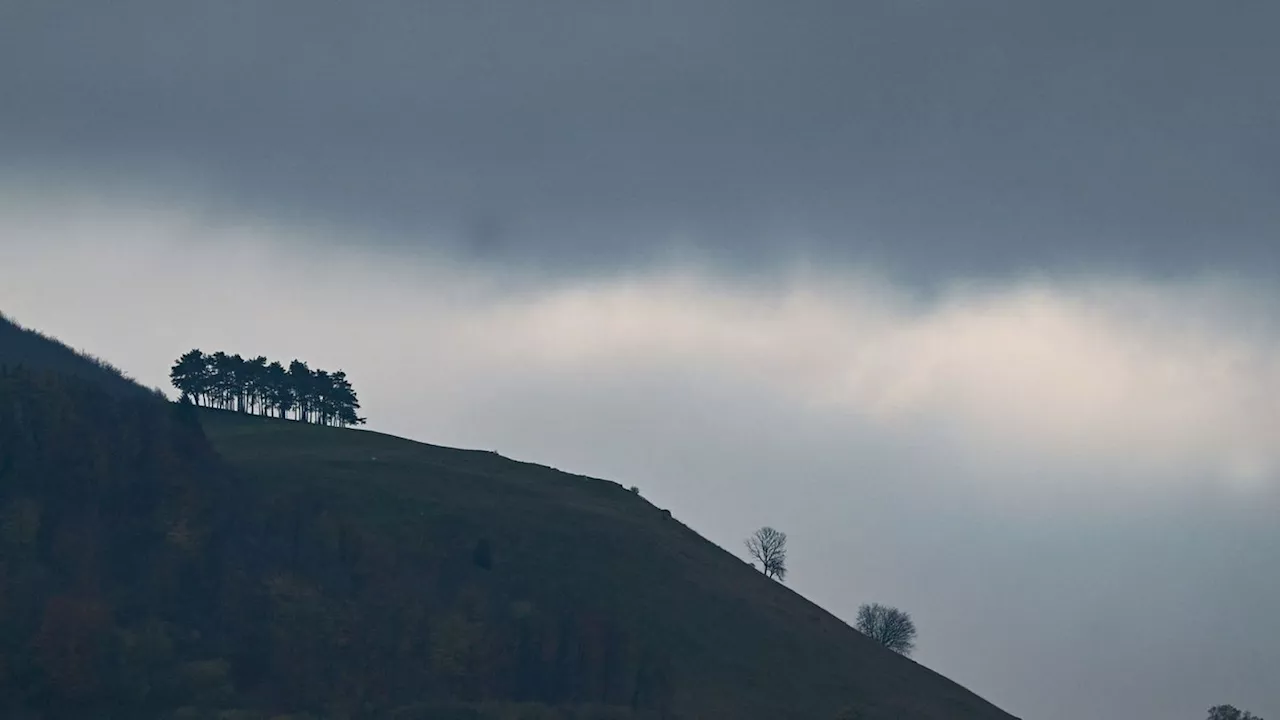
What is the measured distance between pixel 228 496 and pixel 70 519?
17347 millimetres

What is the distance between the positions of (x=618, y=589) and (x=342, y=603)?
30927mm

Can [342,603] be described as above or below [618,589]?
below

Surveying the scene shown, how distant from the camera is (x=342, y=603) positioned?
141 meters

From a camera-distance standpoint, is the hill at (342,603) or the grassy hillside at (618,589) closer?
the hill at (342,603)

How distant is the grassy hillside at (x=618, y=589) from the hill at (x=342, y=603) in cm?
32

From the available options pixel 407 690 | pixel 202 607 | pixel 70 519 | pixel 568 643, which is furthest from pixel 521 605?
pixel 70 519

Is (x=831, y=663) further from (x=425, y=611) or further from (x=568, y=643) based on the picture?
(x=425, y=611)

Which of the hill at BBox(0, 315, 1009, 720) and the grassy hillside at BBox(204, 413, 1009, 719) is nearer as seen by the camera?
the hill at BBox(0, 315, 1009, 720)

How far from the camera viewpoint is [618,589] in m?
156

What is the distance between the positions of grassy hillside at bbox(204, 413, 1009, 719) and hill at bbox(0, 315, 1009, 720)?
317mm

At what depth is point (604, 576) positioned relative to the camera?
158125 mm

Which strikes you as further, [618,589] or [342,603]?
[618,589]

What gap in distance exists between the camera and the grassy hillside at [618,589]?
142 meters

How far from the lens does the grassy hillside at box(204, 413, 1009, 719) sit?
142m
